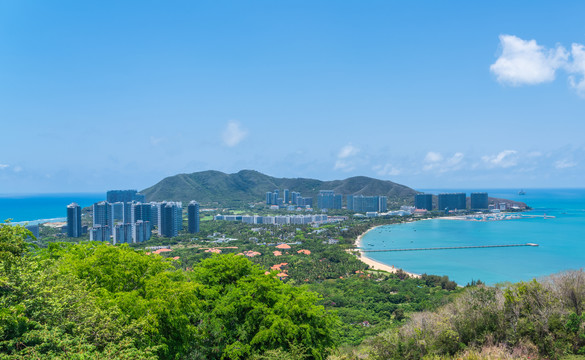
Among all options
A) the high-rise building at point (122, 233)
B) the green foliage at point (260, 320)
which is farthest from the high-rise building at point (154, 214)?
the green foliage at point (260, 320)

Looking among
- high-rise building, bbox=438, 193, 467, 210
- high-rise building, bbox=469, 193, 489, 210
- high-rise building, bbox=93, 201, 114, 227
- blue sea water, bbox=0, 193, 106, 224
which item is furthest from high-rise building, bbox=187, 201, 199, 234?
high-rise building, bbox=469, 193, 489, 210

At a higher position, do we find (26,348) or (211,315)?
(26,348)

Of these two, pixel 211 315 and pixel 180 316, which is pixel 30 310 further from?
pixel 211 315

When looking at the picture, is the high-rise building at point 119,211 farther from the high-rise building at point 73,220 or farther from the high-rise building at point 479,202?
the high-rise building at point 479,202

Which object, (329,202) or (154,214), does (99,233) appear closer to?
(154,214)

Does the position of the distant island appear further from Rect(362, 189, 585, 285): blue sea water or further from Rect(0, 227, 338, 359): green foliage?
Rect(0, 227, 338, 359): green foliage

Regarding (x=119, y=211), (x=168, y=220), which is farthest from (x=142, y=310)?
(x=119, y=211)

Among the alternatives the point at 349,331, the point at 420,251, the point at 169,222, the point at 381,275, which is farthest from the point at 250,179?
the point at 349,331
